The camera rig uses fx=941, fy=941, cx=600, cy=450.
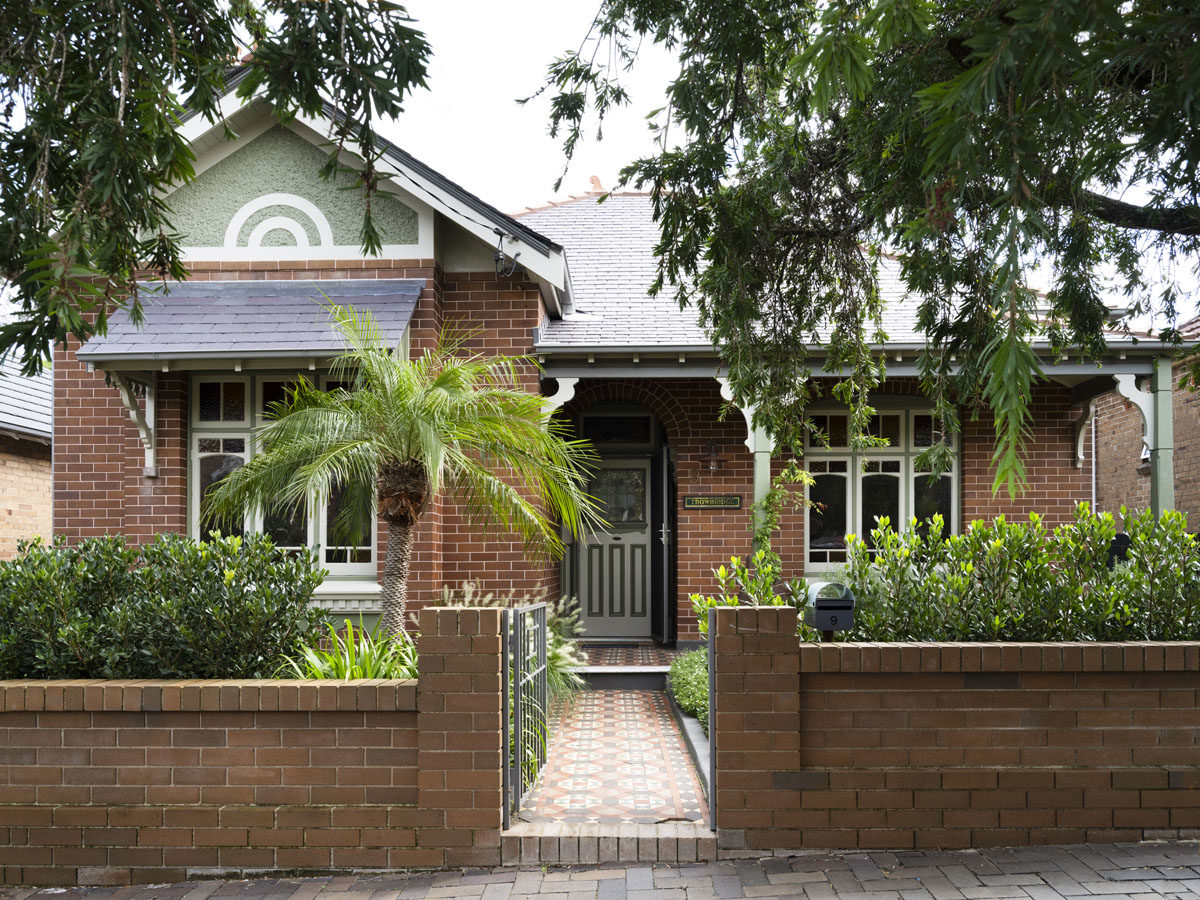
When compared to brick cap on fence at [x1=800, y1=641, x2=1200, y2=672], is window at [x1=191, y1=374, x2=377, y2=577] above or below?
above

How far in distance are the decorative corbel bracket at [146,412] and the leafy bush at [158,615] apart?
14.1 feet

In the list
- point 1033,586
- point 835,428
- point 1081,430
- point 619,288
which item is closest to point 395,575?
point 1033,586

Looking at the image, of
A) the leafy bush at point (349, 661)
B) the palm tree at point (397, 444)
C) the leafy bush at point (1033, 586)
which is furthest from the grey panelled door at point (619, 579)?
the leafy bush at point (1033, 586)

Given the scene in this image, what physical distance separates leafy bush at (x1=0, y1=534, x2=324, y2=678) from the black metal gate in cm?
112

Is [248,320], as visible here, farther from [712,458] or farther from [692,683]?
[692,683]

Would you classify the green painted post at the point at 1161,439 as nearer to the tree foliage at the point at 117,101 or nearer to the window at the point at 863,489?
Result: the window at the point at 863,489

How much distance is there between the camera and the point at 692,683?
7848mm

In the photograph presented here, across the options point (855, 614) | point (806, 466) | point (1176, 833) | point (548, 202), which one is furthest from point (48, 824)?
point (548, 202)

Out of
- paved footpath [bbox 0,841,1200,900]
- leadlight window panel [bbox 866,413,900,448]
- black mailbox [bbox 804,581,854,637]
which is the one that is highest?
leadlight window panel [bbox 866,413,900,448]

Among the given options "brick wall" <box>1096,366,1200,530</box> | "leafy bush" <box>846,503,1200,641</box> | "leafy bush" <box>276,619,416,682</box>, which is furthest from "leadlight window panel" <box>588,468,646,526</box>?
"brick wall" <box>1096,366,1200,530</box>

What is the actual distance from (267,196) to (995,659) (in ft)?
26.3

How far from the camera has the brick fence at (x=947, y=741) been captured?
4418mm

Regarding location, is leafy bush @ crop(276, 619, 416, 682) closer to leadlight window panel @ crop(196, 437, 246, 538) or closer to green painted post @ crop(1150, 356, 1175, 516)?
leadlight window panel @ crop(196, 437, 246, 538)

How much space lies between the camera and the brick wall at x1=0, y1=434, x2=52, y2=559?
44.5ft
